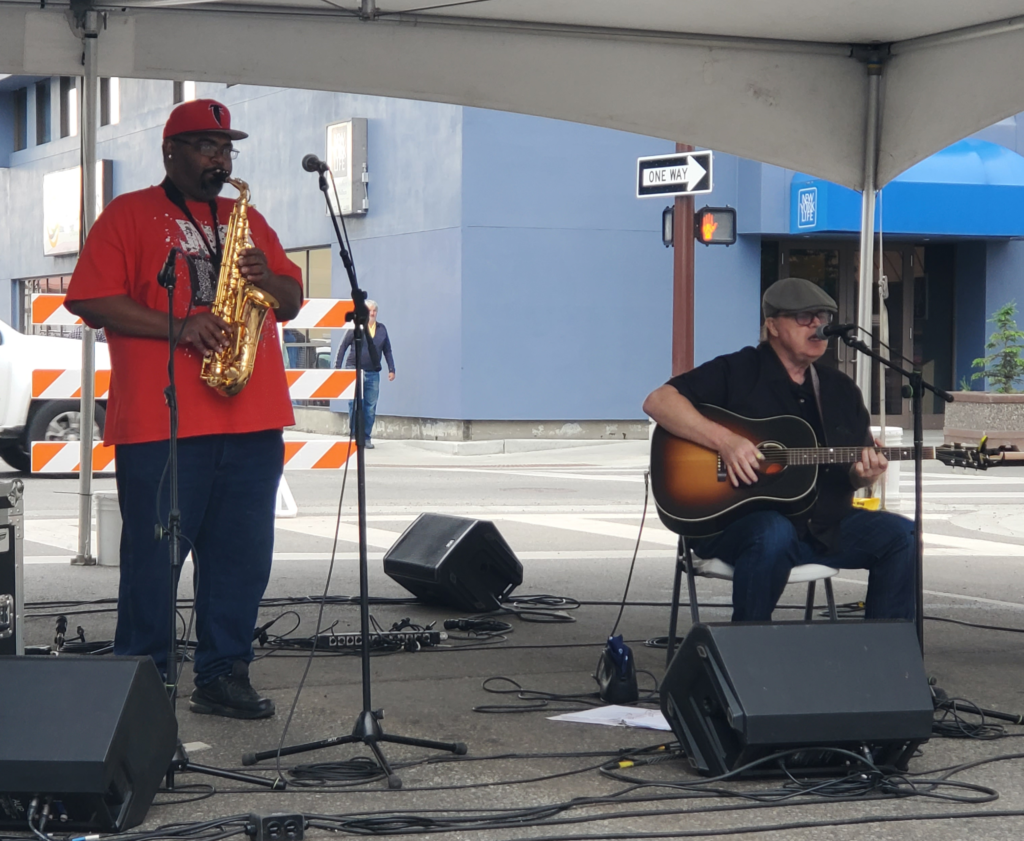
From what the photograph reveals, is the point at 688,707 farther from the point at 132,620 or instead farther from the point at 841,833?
the point at 132,620

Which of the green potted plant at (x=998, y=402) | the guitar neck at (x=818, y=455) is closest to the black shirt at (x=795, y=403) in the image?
the guitar neck at (x=818, y=455)

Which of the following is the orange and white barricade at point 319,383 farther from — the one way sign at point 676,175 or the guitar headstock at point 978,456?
the guitar headstock at point 978,456

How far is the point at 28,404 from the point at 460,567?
7.68 meters

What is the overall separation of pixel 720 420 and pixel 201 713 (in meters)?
2.12

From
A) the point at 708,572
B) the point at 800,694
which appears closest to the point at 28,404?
the point at 708,572

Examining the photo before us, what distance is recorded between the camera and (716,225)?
46.1 feet

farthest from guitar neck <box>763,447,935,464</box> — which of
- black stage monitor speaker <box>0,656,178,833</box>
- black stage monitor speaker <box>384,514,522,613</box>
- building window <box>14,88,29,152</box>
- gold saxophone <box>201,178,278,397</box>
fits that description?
building window <box>14,88,29,152</box>

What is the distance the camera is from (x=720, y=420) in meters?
5.30

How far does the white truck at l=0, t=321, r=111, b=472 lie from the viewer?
13305 millimetres

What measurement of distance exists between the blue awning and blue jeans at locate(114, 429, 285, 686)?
14.5 meters

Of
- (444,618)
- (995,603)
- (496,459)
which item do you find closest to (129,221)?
(444,618)

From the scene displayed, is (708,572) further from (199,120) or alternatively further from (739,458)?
(199,120)

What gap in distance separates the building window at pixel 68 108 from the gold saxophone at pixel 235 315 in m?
25.8

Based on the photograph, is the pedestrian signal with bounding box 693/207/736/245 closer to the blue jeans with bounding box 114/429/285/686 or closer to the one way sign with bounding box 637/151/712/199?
the one way sign with bounding box 637/151/712/199
